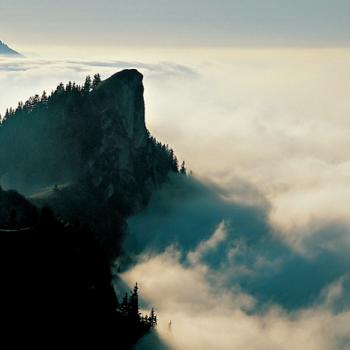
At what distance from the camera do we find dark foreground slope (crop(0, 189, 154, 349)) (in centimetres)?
12950

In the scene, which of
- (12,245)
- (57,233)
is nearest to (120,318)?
(57,233)

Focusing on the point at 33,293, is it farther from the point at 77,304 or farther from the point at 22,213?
the point at 22,213

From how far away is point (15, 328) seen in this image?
12606 cm

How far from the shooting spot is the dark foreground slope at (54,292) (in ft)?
425

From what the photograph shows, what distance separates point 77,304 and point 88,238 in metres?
37.0

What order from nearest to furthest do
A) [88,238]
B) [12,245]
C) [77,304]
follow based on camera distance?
[12,245] → [77,304] → [88,238]

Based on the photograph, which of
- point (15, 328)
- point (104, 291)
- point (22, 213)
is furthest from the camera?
point (22, 213)

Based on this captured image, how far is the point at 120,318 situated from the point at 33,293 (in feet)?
142

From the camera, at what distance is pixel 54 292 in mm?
139000

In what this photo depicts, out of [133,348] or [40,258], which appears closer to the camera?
[40,258]

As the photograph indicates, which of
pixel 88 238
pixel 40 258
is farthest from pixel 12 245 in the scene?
pixel 88 238

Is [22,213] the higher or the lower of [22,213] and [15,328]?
the higher

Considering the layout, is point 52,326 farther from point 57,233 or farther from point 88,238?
point 88,238

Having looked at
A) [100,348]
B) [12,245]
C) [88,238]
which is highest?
[88,238]
